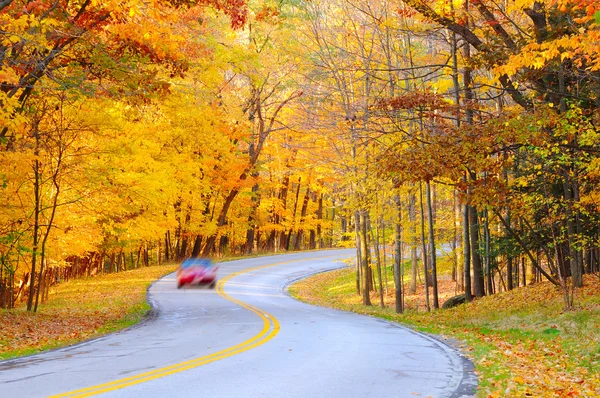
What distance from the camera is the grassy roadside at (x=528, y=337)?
8.90 m

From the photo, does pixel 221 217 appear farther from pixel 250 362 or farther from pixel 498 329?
pixel 250 362

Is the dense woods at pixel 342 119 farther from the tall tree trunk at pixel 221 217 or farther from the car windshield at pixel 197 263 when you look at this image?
the car windshield at pixel 197 263

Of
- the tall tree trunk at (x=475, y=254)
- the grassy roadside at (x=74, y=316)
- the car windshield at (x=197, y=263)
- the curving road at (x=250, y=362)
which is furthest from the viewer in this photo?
the car windshield at (x=197, y=263)

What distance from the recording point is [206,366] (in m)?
9.54

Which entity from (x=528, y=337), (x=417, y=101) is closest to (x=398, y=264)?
(x=528, y=337)

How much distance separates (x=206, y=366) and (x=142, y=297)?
50.9ft

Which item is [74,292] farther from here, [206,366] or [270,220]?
[270,220]

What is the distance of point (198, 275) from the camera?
29438 millimetres

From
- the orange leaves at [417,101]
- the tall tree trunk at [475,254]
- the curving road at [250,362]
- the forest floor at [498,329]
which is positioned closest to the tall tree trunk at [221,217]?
the forest floor at [498,329]

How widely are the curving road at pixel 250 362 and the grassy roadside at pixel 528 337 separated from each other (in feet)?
1.91

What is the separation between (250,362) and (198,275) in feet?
65.3

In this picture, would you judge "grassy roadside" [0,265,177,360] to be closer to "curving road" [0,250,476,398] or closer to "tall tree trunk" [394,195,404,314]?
"curving road" [0,250,476,398]

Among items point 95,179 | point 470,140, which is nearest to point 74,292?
point 95,179

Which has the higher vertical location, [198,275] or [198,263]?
[198,263]
